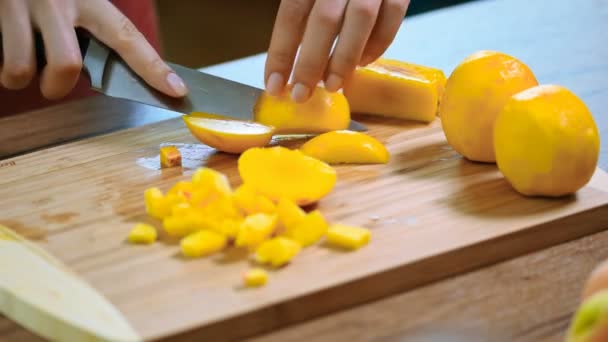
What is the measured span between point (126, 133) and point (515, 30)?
42.0 inches

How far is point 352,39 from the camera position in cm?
156

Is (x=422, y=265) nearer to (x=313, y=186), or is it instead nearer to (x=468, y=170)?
(x=313, y=186)

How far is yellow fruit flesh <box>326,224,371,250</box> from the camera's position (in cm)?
118

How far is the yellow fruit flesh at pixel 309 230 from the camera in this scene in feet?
3.96

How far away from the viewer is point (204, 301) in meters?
1.09

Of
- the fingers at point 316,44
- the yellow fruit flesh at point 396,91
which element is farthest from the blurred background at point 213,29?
the fingers at point 316,44

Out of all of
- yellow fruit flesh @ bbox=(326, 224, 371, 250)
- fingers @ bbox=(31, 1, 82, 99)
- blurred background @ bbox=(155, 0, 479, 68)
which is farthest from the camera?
blurred background @ bbox=(155, 0, 479, 68)

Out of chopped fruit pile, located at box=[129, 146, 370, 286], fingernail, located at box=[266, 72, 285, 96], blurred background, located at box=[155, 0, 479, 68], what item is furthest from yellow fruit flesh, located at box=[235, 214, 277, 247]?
blurred background, located at box=[155, 0, 479, 68]

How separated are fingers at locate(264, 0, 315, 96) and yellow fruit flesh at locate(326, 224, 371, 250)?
445mm

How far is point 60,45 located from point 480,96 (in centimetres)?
75

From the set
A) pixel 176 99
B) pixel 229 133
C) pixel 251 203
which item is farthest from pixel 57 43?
pixel 251 203

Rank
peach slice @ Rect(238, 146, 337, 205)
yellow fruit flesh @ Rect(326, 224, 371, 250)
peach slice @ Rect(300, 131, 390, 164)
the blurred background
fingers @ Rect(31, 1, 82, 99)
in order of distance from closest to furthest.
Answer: yellow fruit flesh @ Rect(326, 224, 371, 250) → peach slice @ Rect(238, 146, 337, 205) → peach slice @ Rect(300, 131, 390, 164) → fingers @ Rect(31, 1, 82, 99) → the blurred background

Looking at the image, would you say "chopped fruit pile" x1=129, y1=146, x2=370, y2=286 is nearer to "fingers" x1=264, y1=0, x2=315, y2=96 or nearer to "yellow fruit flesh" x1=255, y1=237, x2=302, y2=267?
"yellow fruit flesh" x1=255, y1=237, x2=302, y2=267

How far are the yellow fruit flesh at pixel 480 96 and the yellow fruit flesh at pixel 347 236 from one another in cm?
32
